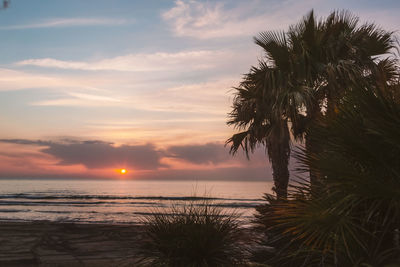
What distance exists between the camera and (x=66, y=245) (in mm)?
13578

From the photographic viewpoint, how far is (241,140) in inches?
655

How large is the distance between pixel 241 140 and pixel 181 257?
1014cm

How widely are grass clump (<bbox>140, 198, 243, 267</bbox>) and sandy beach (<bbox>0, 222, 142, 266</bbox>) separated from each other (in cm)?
88

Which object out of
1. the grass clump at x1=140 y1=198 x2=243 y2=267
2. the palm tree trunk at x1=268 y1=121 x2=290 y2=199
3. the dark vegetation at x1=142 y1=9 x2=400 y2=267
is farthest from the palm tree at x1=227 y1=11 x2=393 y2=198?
the grass clump at x1=140 y1=198 x2=243 y2=267

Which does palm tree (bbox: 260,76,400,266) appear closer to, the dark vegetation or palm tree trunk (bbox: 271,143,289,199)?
the dark vegetation

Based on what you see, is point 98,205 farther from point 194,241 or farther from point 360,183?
point 360,183

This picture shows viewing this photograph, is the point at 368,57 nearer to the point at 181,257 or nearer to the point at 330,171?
the point at 330,171

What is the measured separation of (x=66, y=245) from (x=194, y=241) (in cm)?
819

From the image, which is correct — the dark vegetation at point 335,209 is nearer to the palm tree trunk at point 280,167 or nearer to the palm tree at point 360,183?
the palm tree at point 360,183

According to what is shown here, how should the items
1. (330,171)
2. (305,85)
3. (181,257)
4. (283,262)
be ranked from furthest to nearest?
1. (305,85)
2. (283,262)
3. (181,257)
4. (330,171)

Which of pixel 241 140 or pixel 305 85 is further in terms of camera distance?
pixel 241 140

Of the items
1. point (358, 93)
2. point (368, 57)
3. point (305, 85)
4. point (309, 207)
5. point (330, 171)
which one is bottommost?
point (309, 207)

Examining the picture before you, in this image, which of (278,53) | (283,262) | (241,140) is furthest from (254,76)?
(283,262)

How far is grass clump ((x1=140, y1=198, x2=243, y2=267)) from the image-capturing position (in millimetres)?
6902
